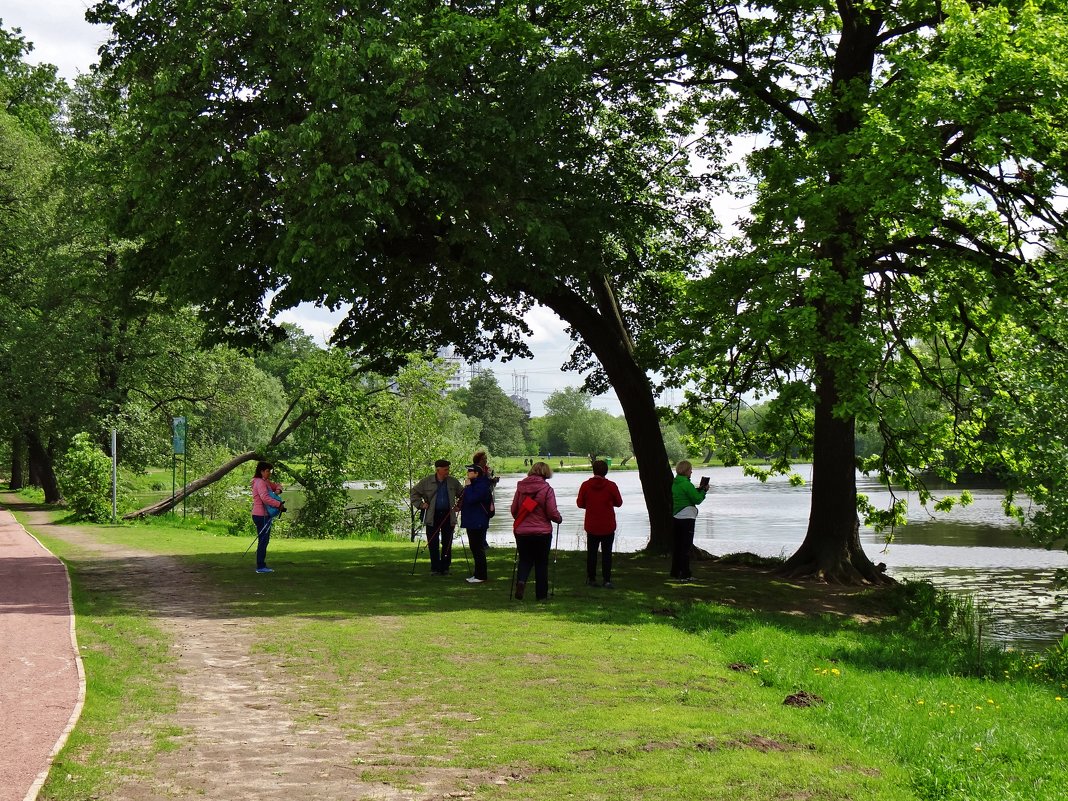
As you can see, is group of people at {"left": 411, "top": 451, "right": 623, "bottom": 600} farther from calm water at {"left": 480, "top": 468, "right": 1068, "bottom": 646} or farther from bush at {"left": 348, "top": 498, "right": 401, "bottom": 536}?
bush at {"left": 348, "top": 498, "right": 401, "bottom": 536}

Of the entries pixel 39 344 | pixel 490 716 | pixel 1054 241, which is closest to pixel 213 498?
pixel 39 344

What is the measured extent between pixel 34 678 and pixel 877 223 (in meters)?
12.4

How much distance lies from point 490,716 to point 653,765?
1.58 m

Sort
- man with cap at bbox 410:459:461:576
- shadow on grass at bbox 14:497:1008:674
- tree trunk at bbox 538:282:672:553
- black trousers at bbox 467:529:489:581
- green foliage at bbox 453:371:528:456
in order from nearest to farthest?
shadow on grass at bbox 14:497:1008:674
black trousers at bbox 467:529:489:581
man with cap at bbox 410:459:461:576
tree trunk at bbox 538:282:672:553
green foliage at bbox 453:371:528:456

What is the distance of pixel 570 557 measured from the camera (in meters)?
20.5

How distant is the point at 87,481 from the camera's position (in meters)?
28.9

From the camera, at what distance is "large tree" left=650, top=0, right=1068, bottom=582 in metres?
13.2

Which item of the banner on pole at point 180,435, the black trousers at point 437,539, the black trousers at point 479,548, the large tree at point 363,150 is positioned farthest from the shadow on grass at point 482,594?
the banner on pole at point 180,435

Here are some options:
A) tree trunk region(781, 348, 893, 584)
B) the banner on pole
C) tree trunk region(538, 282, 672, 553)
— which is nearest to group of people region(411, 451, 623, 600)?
tree trunk region(781, 348, 893, 584)

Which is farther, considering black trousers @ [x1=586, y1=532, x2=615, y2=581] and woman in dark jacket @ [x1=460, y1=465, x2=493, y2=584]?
black trousers @ [x1=586, y1=532, x2=615, y2=581]

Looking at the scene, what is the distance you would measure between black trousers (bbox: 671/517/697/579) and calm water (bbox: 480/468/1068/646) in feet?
15.4

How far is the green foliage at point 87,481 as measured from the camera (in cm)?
2870

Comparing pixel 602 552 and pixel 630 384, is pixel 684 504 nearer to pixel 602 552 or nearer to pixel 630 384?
pixel 602 552

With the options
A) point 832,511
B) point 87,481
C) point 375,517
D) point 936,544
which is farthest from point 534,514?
point 375,517
